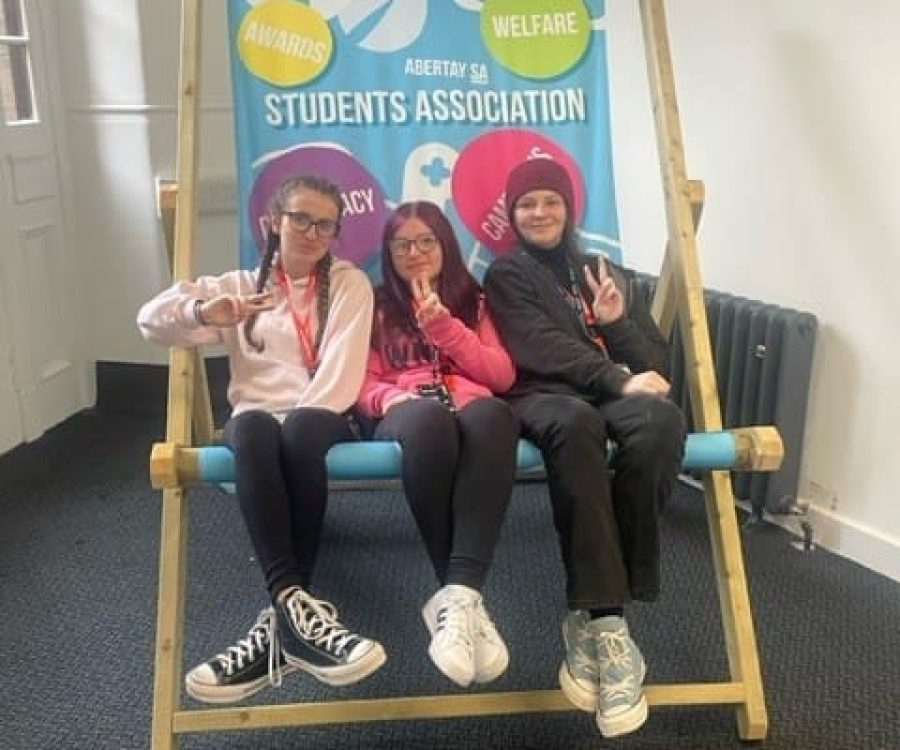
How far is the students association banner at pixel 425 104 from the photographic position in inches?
73.1

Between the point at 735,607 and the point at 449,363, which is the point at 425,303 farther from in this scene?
the point at 735,607

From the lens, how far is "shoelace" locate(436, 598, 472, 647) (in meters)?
1.36

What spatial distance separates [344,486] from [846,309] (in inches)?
43.7

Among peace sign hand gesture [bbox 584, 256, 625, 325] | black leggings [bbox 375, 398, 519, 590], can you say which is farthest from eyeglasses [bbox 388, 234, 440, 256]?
black leggings [bbox 375, 398, 519, 590]

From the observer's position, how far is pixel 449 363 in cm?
174

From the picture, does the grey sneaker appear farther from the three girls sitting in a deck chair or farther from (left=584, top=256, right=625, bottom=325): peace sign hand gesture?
(left=584, top=256, right=625, bottom=325): peace sign hand gesture

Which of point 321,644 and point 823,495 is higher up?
point 321,644

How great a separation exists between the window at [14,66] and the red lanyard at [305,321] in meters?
1.34

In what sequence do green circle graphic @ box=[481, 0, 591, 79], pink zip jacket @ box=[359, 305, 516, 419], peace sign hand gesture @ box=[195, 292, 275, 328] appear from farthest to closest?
green circle graphic @ box=[481, 0, 591, 79]
pink zip jacket @ box=[359, 305, 516, 419]
peace sign hand gesture @ box=[195, 292, 275, 328]

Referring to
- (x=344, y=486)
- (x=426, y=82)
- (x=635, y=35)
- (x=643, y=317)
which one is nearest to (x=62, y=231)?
(x=344, y=486)

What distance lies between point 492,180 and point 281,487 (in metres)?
0.76

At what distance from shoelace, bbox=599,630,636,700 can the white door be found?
186 cm

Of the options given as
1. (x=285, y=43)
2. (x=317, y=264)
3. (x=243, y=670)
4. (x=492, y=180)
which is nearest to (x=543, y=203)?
(x=492, y=180)

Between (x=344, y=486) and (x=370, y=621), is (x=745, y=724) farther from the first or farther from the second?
(x=344, y=486)
